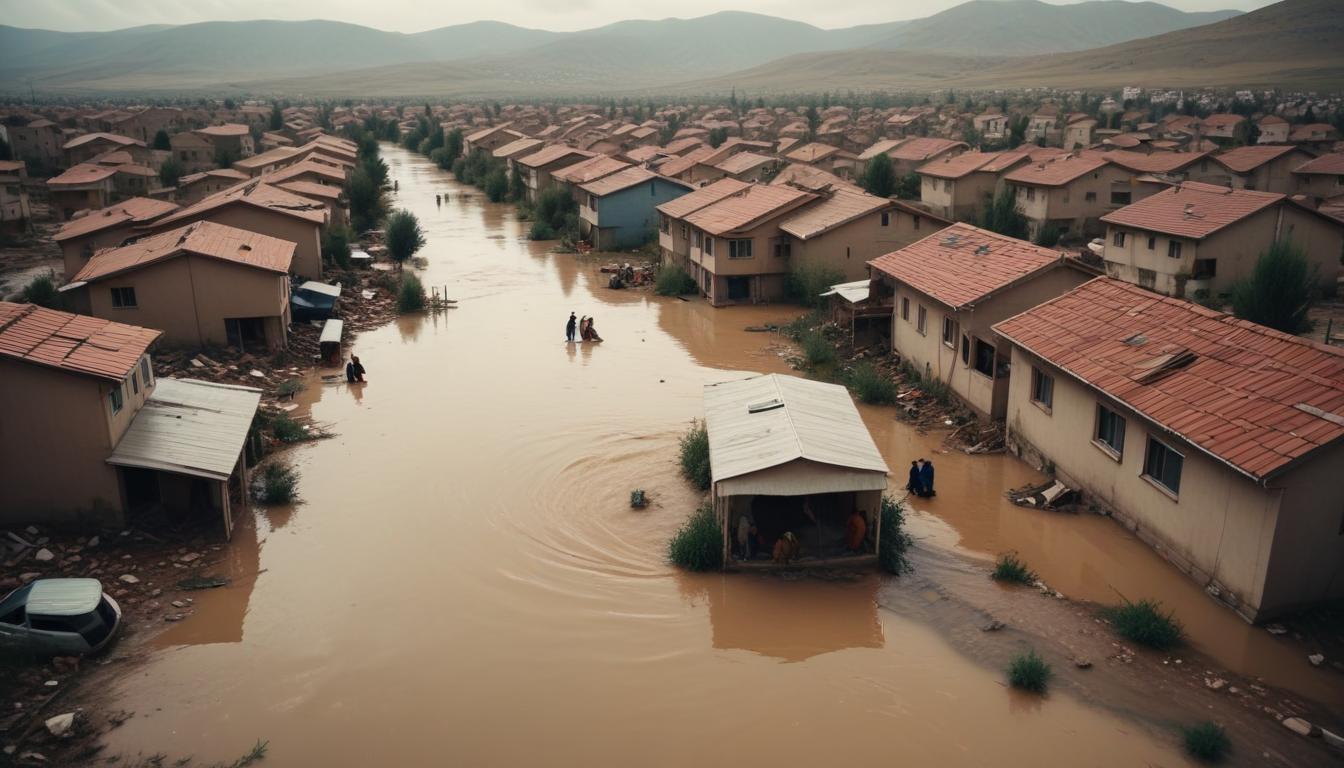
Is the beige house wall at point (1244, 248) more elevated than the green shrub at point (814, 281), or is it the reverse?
the beige house wall at point (1244, 248)

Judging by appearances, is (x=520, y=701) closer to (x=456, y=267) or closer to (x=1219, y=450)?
(x=1219, y=450)

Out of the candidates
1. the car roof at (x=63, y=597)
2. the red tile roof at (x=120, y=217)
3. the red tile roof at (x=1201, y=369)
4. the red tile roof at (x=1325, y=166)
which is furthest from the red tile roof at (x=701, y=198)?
the car roof at (x=63, y=597)

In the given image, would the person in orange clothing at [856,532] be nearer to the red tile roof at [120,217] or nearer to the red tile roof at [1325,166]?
the red tile roof at [120,217]

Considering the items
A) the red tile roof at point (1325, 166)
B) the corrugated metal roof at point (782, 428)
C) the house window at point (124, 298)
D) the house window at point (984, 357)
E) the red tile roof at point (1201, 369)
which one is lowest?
the house window at point (984, 357)

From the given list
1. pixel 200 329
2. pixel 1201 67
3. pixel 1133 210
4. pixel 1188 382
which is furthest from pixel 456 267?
pixel 1201 67

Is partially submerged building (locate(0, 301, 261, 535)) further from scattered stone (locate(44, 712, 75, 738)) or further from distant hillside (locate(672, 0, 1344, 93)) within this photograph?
distant hillside (locate(672, 0, 1344, 93))

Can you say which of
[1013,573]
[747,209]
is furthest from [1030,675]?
[747,209]

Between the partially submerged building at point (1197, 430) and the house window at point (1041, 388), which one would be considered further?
the house window at point (1041, 388)
